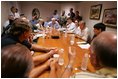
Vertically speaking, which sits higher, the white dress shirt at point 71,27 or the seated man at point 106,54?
the seated man at point 106,54

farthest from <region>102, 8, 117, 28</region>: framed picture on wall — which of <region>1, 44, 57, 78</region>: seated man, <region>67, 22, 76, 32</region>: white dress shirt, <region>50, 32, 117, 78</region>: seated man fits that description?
<region>1, 44, 57, 78</region>: seated man

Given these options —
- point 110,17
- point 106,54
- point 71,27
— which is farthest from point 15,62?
point 71,27

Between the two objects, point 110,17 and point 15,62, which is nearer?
point 15,62

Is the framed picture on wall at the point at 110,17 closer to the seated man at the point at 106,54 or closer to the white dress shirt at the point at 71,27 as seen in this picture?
the white dress shirt at the point at 71,27

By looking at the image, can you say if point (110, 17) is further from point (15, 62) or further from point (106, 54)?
point (15, 62)

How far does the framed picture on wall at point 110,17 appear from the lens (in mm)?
2994

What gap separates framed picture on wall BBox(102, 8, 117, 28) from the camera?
2.99 metres

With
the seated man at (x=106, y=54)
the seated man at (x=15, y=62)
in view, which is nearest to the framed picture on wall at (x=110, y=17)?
the seated man at (x=106, y=54)

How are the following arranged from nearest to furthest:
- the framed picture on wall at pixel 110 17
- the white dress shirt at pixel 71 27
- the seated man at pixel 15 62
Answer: the seated man at pixel 15 62 → the framed picture on wall at pixel 110 17 → the white dress shirt at pixel 71 27

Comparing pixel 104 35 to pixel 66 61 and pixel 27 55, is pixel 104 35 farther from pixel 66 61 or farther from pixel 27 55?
pixel 66 61

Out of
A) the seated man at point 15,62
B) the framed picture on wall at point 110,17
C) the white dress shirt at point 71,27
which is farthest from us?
the white dress shirt at point 71,27

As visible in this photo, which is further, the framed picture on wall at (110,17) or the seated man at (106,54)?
the framed picture on wall at (110,17)

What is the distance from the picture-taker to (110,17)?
10.5 feet

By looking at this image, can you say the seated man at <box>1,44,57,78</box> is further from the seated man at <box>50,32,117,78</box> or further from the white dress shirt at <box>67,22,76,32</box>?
the white dress shirt at <box>67,22,76,32</box>
